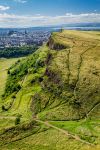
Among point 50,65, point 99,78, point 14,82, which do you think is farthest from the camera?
point 14,82

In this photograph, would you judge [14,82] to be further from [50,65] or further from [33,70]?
[50,65]

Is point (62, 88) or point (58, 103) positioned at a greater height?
point (62, 88)

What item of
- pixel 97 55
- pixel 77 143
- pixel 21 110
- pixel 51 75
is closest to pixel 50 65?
pixel 51 75

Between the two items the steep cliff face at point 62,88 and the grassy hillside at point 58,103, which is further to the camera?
the steep cliff face at point 62,88

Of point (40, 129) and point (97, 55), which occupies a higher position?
point (97, 55)

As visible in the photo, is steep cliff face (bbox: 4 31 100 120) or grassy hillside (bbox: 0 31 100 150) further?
steep cliff face (bbox: 4 31 100 120)

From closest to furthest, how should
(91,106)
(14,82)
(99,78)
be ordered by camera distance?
(91,106) < (99,78) < (14,82)

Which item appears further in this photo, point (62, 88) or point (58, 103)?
point (62, 88)

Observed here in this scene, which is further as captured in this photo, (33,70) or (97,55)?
(33,70)
